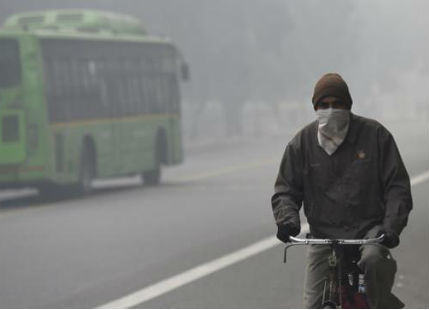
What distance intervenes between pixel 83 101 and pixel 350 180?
63.5ft

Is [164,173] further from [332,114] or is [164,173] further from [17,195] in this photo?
[332,114]

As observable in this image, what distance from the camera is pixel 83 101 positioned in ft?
81.4

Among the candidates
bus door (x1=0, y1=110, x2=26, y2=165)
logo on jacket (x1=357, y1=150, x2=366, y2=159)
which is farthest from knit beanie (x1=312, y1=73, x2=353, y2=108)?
bus door (x1=0, y1=110, x2=26, y2=165)

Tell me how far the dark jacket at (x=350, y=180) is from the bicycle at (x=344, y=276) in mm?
124

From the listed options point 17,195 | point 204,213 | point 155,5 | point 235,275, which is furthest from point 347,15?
point 235,275

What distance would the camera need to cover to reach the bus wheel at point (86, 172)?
24.8 m

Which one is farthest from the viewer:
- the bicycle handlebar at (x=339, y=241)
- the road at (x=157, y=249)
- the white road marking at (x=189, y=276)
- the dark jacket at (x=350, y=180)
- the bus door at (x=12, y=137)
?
the bus door at (x=12, y=137)

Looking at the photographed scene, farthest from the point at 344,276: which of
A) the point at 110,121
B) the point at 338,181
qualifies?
the point at 110,121

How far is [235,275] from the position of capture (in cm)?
1241

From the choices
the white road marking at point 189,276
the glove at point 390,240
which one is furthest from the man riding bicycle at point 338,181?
the white road marking at point 189,276

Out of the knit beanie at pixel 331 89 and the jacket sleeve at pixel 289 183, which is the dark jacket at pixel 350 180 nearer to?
the jacket sleeve at pixel 289 183

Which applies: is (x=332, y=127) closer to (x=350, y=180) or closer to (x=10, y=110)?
(x=350, y=180)

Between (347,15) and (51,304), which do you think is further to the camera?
(347,15)

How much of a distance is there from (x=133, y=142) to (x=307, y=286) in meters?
21.1
